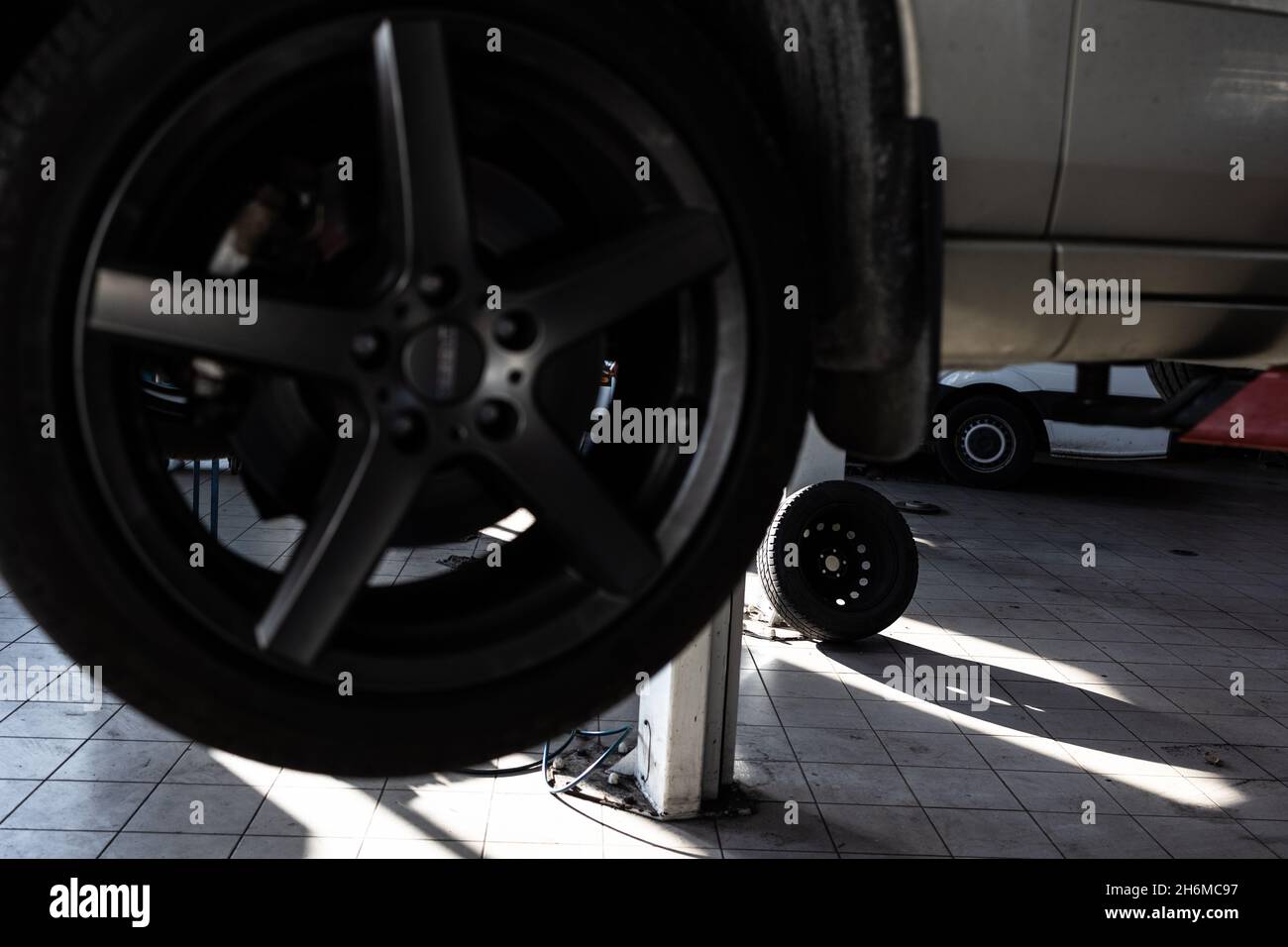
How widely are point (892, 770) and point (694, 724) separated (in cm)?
105

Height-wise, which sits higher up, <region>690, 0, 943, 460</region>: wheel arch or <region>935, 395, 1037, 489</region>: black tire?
<region>690, 0, 943, 460</region>: wheel arch

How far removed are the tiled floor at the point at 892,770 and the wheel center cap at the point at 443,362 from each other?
11.2 feet

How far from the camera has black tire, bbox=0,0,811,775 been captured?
1.08m

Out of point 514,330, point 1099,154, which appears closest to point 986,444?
point 1099,154

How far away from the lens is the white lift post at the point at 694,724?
5.04 metres

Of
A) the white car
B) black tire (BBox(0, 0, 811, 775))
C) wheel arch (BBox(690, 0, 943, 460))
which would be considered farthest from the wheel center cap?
the white car

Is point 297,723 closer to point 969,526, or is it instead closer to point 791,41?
point 791,41

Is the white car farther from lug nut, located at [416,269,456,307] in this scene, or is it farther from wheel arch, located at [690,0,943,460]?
lug nut, located at [416,269,456,307]

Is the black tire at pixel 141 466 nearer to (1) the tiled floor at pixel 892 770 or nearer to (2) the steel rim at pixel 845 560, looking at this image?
(1) the tiled floor at pixel 892 770

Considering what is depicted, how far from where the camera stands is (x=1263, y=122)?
4.77 ft

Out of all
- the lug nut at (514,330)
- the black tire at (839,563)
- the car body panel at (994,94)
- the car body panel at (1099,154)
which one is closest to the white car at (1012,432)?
the black tire at (839,563)

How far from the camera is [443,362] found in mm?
1171

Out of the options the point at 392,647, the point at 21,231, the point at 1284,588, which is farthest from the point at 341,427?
the point at 1284,588
